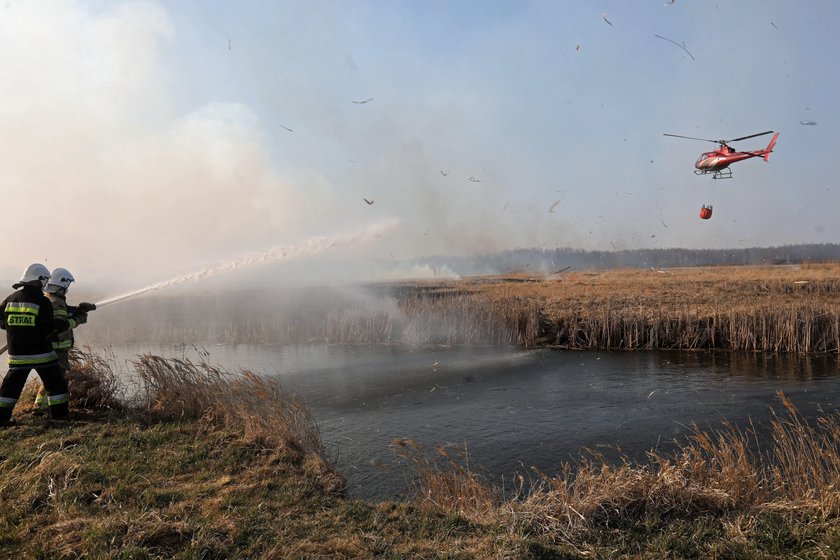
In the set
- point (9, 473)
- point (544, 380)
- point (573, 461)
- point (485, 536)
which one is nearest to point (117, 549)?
point (9, 473)

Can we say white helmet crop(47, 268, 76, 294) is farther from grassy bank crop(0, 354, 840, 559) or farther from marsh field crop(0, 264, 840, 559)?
grassy bank crop(0, 354, 840, 559)

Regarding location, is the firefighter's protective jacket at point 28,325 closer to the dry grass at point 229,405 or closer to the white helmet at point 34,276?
the white helmet at point 34,276

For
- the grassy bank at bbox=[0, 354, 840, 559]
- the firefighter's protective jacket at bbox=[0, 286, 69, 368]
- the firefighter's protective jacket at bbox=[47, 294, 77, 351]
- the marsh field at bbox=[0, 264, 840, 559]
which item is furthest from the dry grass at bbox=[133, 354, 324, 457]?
the firefighter's protective jacket at bbox=[0, 286, 69, 368]

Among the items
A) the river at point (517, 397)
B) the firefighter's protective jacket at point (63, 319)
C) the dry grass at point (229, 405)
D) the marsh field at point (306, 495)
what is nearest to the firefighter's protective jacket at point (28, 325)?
the firefighter's protective jacket at point (63, 319)

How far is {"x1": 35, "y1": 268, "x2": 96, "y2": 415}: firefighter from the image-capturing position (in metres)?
10.1

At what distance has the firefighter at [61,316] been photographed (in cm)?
1009

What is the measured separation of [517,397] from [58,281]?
1208 cm

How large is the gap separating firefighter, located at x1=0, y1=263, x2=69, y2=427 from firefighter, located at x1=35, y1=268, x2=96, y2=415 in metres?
0.53

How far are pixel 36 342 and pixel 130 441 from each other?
258 cm

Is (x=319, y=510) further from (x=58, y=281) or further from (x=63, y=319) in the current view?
(x=58, y=281)

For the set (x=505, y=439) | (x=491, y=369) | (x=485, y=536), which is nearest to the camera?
(x=485, y=536)

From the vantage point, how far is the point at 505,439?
39.7 ft

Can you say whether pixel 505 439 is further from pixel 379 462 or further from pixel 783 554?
pixel 783 554

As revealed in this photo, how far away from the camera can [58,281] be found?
35.1 ft
